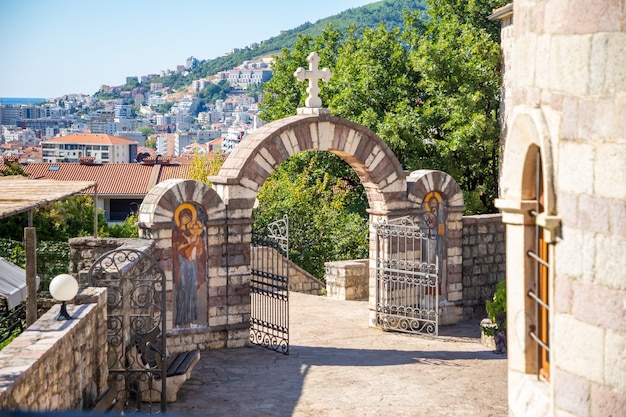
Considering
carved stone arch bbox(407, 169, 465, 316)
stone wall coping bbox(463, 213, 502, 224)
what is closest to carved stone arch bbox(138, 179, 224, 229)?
carved stone arch bbox(407, 169, 465, 316)

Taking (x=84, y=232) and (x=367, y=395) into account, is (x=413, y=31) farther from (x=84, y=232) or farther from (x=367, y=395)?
(x=367, y=395)

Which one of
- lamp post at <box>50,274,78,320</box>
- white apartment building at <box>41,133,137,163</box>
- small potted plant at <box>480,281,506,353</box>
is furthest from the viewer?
white apartment building at <box>41,133,137,163</box>

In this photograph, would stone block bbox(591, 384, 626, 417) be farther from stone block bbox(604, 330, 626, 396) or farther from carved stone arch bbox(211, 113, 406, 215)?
carved stone arch bbox(211, 113, 406, 215)

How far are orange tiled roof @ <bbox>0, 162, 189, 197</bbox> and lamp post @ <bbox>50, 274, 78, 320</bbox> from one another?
5569 centimetres

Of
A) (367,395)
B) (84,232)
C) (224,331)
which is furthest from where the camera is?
(84,232)

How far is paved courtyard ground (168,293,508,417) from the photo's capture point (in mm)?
11562

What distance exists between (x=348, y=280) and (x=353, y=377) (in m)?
6.05

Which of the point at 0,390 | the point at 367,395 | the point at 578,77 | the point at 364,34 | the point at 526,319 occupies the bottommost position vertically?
the point at 367,395

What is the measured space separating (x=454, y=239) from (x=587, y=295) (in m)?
10.5

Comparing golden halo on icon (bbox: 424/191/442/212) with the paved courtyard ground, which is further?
golden halo on icon (bbox: 424/191/442/212)

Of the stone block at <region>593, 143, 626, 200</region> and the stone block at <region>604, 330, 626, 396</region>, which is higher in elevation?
the stone block at <region>593, 143, 626, 200</region>

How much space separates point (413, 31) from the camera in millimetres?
28672

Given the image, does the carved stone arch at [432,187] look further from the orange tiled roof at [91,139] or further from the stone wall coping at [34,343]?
the orange tiled roof at [91,139]

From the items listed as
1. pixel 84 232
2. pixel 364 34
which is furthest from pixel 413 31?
pixel 84 232
